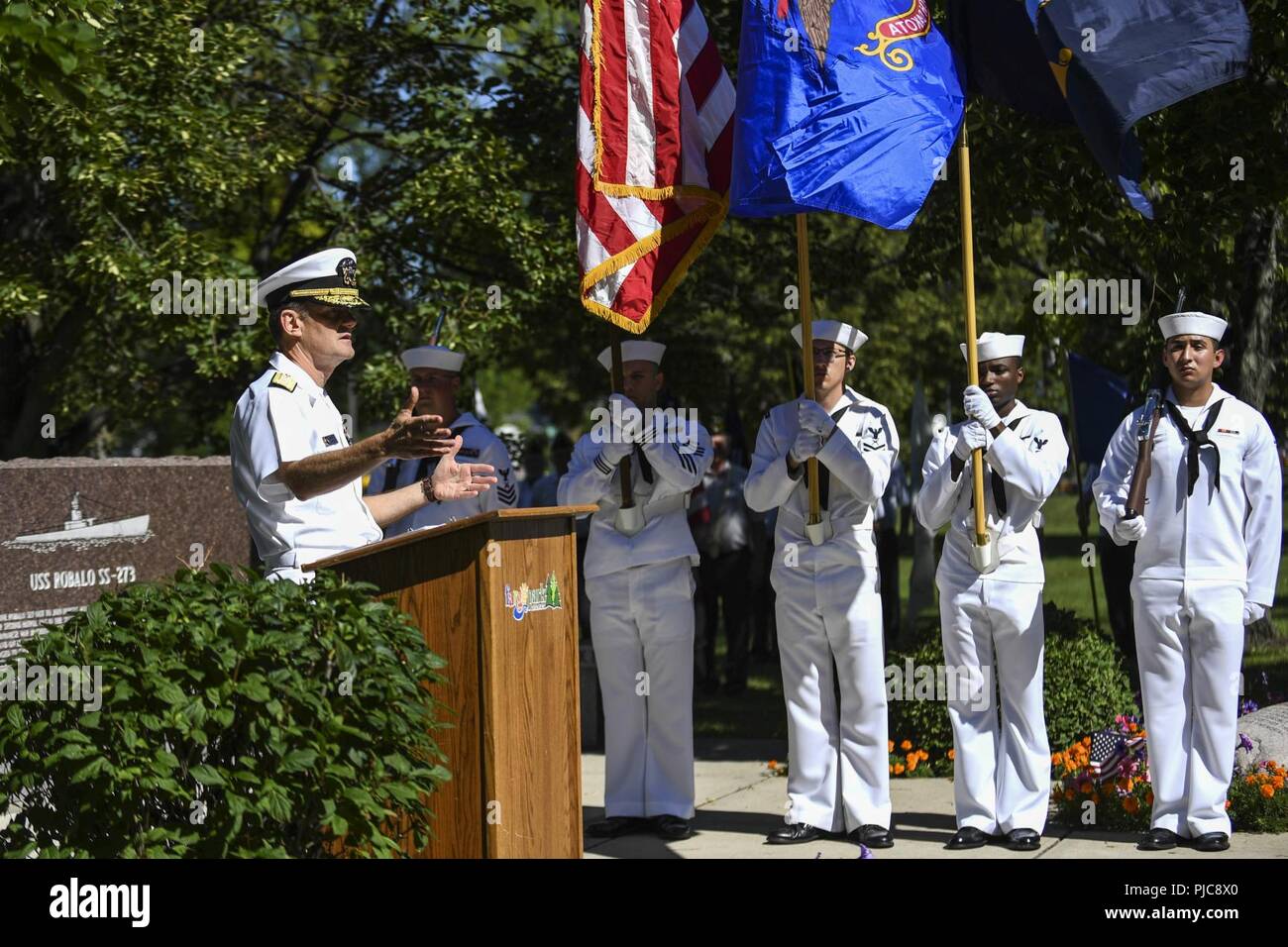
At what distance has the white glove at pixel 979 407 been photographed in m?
7.75

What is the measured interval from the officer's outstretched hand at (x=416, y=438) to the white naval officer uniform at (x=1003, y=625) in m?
3.58

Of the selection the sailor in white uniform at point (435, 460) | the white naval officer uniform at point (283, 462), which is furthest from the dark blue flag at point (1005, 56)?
the white naval officer uniform at point (283, 462)

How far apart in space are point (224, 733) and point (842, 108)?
14.4 feet

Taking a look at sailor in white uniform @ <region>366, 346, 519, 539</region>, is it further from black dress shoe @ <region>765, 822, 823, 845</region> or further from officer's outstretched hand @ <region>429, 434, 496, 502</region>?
officer's outstretched hand @ <region>429, 434, 496, 502</region>

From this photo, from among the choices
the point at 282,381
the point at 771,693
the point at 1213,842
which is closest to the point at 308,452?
the point at 282,381

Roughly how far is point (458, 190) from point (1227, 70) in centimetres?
664

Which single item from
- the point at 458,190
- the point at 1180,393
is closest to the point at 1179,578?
the point at 1180,393

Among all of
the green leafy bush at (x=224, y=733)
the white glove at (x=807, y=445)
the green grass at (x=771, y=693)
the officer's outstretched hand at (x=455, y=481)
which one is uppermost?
the white glove at (x=807, y=445)

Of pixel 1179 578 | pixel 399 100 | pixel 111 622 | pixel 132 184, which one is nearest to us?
pixel 111 622

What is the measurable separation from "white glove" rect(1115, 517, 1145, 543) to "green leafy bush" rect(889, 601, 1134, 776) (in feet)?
6.11

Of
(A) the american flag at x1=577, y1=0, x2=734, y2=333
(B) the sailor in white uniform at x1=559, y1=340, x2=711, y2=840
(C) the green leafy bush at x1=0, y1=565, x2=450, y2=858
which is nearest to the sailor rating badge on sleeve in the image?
(C) the green leafy bush at x1=0, y1=565, x2=450, y2=858

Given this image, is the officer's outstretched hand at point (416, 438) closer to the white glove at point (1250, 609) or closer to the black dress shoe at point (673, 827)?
the black dress shoe at point (673, 827)

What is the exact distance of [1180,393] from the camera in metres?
7.95
